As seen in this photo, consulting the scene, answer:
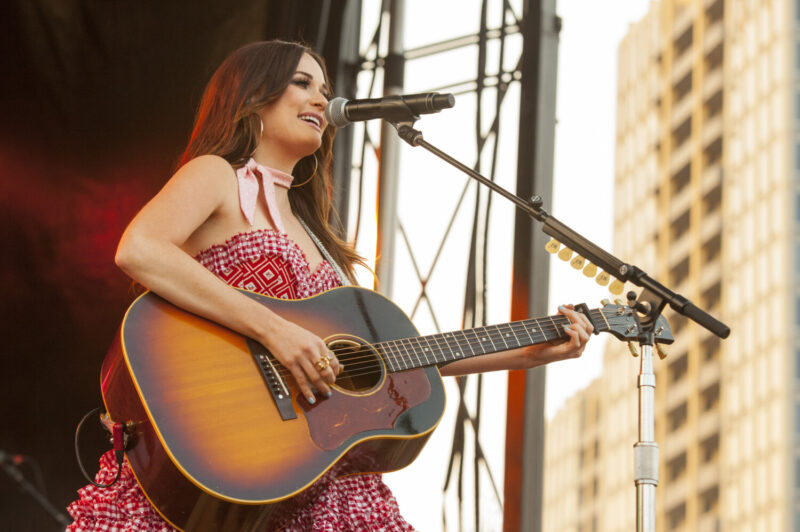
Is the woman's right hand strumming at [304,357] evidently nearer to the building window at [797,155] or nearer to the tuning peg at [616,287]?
the tuning peg at [616,287]

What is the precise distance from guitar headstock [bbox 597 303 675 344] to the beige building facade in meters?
53.4

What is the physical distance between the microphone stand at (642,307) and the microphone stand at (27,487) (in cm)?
239

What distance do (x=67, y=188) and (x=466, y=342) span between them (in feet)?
7.41

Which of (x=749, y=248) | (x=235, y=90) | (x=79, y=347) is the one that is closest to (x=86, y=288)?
(x=79, y=347)

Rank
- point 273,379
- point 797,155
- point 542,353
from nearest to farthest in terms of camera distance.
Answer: point 273,379
point 542,353
point 797,155

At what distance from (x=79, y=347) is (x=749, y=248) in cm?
5882

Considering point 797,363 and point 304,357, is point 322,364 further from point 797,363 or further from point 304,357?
point 797,363

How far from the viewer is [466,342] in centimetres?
272

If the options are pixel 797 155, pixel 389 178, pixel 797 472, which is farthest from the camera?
pixel 797 155

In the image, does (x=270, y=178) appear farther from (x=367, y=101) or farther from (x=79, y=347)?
(x=79, y=347)

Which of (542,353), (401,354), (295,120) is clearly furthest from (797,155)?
(401,354)

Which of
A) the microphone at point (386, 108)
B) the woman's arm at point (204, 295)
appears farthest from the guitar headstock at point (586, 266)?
the woman's arm at point (204, 295)

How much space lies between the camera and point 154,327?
7.61 ft

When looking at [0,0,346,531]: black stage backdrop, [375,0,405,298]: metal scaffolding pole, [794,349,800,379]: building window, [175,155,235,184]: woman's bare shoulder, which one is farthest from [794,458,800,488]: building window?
[175,155,235,184]: woman's bare shoulder
